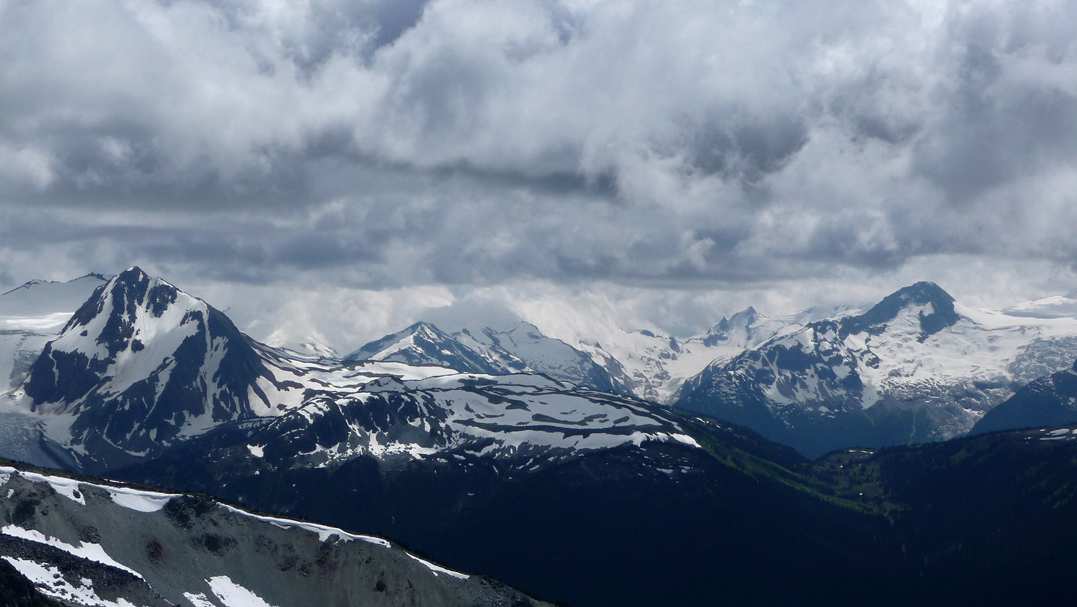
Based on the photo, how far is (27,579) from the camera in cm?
19212
